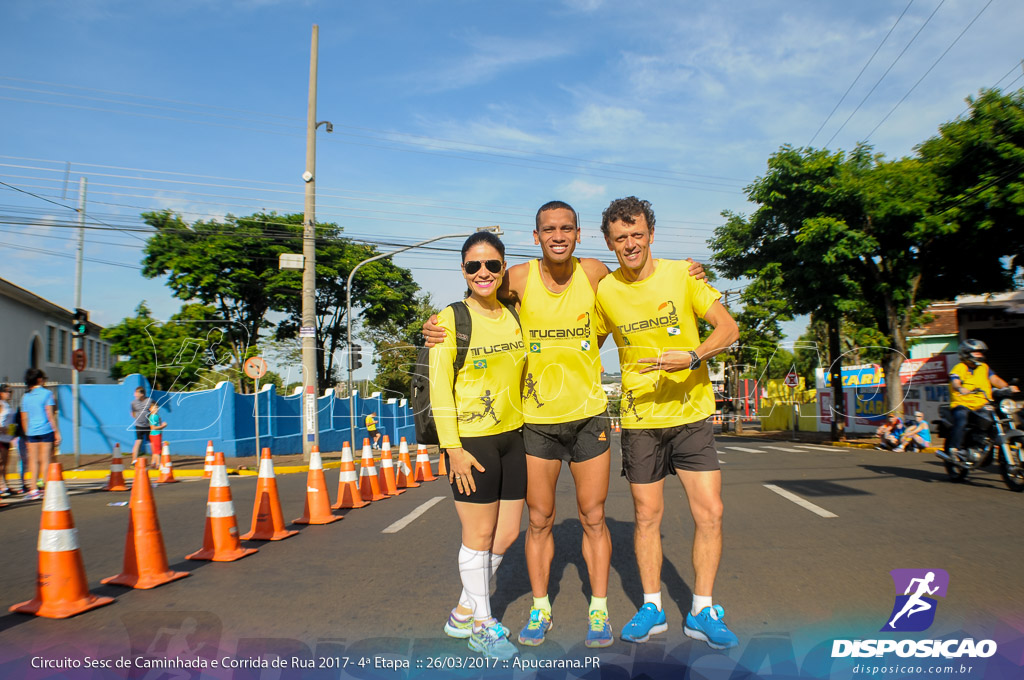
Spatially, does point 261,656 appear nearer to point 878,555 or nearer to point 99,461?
point 878,555

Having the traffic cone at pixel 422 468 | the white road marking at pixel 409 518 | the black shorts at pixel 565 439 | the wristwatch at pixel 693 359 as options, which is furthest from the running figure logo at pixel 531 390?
the traffic cone at pixel 422 468

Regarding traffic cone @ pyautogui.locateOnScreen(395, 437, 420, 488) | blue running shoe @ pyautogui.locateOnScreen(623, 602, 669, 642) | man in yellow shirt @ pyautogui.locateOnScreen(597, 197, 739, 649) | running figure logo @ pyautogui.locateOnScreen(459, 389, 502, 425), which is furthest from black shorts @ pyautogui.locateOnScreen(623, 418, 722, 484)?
traffic cone @ pyautogui.locateOnScreen(395, 437, 420, 488)

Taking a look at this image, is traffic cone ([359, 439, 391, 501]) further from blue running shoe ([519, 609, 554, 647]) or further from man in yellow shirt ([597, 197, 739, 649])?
man in yellow shirt ([597, 197, 739, 649])

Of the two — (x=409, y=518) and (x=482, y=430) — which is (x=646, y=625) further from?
(x=409, y=518)

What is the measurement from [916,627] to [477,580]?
2.27 metres

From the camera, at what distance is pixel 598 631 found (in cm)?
344

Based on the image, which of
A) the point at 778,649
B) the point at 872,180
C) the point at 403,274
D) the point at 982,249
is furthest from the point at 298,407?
the point at 778,649

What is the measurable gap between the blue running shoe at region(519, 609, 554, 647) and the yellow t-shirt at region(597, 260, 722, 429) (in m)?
1.07

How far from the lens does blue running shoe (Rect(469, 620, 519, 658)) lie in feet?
10.8

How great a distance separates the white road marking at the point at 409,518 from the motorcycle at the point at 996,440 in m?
6.96

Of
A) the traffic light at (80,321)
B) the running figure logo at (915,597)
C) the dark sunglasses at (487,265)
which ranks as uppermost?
the traffic light at (80,321)

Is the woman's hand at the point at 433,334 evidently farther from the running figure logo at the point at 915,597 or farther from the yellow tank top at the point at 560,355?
the running figure logo at the point at 915,597

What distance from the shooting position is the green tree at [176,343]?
36.9 metres

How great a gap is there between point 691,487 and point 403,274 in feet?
129
